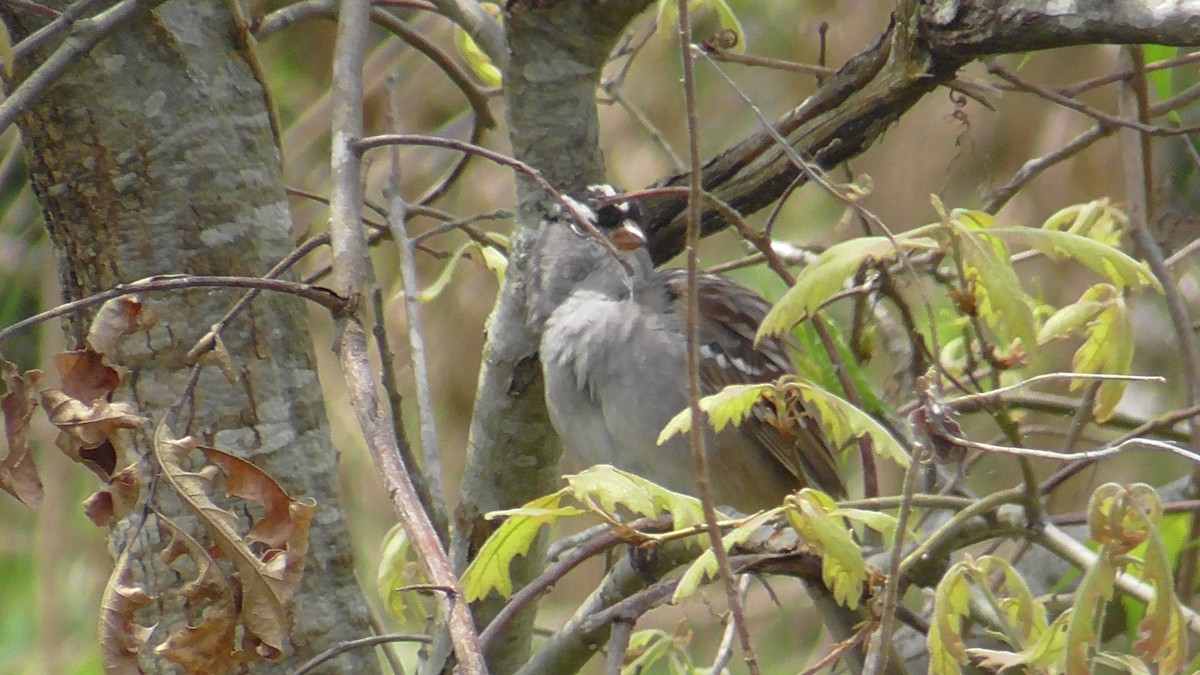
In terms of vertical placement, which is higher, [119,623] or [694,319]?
[694,319]

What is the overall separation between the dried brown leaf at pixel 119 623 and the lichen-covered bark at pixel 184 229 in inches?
20.6

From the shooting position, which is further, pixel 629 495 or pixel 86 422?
pixel 629 495

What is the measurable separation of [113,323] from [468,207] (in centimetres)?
253

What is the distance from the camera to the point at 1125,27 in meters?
1.28

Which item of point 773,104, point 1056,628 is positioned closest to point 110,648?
point 1056,628

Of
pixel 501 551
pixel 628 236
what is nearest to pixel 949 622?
pixel 501 551

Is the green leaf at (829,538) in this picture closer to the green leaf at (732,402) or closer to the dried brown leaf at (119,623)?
the green leaf at (732,402)

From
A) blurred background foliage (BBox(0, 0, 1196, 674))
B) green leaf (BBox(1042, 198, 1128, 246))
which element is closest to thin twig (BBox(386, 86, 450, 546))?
green leaf (BBox(1042, 198, 1128, 246))

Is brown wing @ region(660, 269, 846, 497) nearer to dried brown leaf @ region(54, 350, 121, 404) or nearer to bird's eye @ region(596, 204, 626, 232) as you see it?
bird's eye @ region(596, 204, 626, 232)

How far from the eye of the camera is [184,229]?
1.61m

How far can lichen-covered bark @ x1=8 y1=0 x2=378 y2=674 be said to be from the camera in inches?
62.3

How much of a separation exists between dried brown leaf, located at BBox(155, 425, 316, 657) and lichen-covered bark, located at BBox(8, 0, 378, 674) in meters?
0.55

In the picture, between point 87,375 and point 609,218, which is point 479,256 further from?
point 87,375

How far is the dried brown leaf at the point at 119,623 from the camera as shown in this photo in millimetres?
1048
